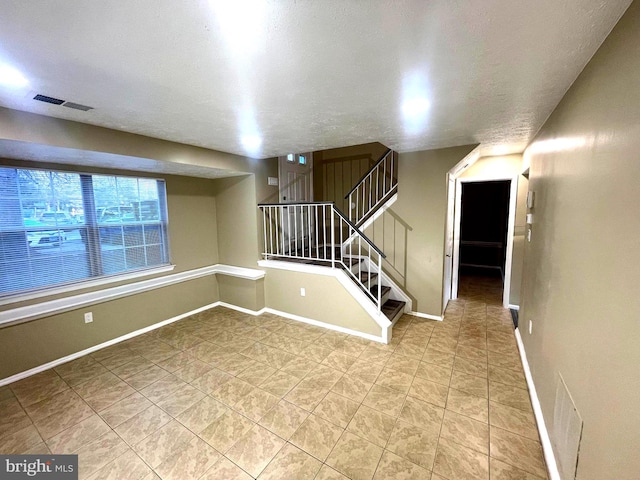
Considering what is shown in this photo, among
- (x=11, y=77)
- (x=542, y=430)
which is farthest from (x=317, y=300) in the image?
(x=11, y=77)

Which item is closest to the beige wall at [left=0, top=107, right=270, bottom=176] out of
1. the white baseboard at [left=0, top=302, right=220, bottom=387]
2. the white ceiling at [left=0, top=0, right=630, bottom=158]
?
the white ceiling at [left=0, top=0, right=630, bottom=158]

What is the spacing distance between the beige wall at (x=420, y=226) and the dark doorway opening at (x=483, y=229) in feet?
9.97

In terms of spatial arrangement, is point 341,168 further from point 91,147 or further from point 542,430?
point 542,430

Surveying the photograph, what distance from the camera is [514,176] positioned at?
3.98 metres

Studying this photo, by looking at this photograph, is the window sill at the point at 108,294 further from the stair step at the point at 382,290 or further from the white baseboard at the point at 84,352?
the stair step at the point at 382,290

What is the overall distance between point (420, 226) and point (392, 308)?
127cm

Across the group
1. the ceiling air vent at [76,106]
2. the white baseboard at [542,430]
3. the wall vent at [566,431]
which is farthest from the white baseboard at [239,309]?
the wall vent at [566,431]

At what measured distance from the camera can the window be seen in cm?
264

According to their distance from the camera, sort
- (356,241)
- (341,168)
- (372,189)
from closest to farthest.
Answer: (356,241)
(372,189)
(341,168)

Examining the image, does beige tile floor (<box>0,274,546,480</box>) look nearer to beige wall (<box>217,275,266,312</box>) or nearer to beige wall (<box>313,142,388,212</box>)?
beige wall (<box>217,275,266,312</box>)

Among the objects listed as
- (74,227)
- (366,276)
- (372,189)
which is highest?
(372,189)

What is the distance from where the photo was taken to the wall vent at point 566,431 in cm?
133

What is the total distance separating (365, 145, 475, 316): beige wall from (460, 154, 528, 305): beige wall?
1152 mm

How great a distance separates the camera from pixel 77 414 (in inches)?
85.0
